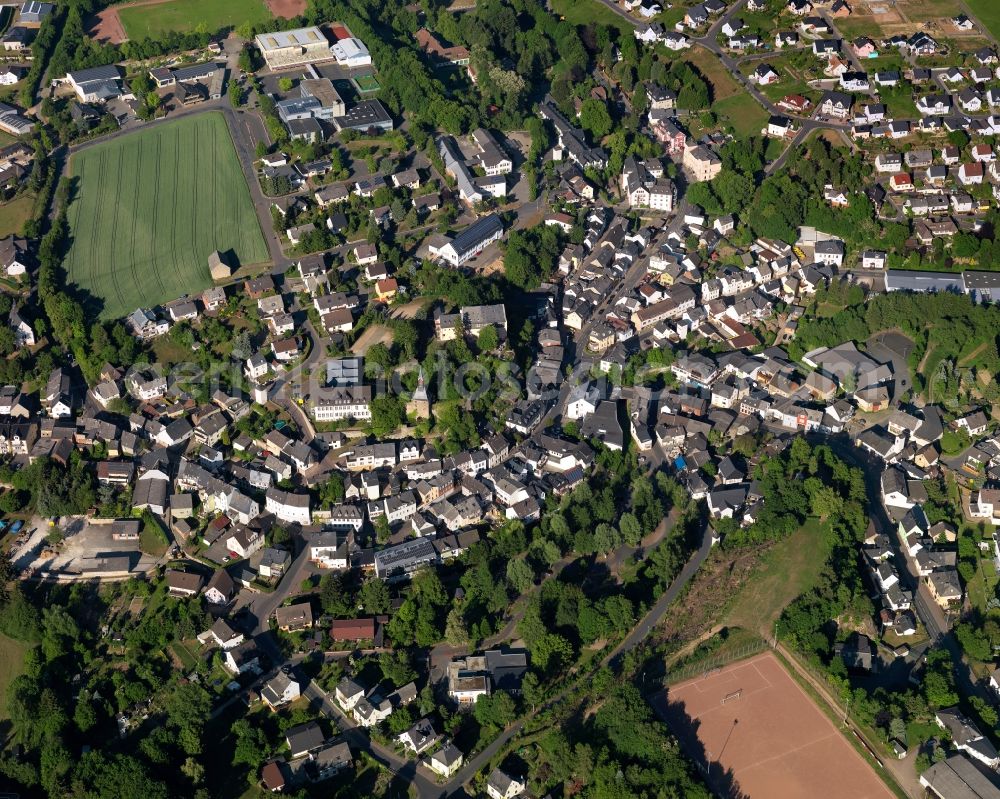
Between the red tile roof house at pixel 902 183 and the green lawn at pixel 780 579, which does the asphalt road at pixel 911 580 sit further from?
the red tile roof house at pixel 902 183

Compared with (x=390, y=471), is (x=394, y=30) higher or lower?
higher

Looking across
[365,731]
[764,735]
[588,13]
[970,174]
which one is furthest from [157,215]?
[970,174]

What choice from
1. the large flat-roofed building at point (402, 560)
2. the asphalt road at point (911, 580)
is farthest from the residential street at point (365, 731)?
the asphalt road at point (911, 580)

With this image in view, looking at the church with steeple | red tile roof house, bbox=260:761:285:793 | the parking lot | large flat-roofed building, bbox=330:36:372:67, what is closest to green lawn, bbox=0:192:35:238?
the parking lot

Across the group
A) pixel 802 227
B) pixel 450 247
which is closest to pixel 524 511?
pixel 450 247

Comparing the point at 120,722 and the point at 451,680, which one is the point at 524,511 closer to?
the point at 451,680

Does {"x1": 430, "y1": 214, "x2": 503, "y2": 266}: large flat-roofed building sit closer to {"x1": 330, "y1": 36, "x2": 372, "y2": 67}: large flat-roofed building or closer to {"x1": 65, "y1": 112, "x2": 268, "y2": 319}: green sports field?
{"x1": 65, "y1": 112, "x2": 268, "y2": 319}: green sports field
